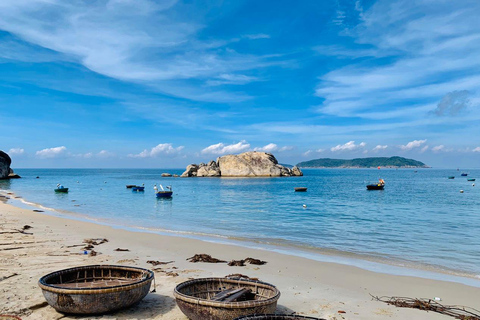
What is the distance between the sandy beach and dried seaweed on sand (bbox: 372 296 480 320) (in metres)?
0.27

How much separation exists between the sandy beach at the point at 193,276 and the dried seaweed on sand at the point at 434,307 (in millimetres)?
266

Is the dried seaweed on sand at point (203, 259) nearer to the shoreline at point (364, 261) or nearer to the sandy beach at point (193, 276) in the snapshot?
the sandy beach at point (193, 276)

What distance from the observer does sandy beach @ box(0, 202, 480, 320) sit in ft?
25.9

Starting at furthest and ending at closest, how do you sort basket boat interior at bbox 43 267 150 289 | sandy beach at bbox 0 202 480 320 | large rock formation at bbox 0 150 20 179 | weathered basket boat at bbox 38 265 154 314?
large rock formation at bbox 0 150 20 179
basket boat interior at bbox 43 267 150 289
sandy beach at bbox 0 202 480 320
weathered basket boat at bbox 38 265 154 314

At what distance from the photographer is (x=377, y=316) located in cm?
788

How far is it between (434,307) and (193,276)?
6724mm

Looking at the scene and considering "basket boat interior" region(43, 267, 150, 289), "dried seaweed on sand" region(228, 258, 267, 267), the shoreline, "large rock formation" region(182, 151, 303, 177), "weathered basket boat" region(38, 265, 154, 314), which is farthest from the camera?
"large rock formation" region(182, 151, 303, 177)

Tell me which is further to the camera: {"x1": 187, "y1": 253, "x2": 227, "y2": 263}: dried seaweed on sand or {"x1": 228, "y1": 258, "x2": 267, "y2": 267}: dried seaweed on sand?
{"x1": 187, "y1": 253, "x2": 227, "y2": 263}: dried seaweed on sand

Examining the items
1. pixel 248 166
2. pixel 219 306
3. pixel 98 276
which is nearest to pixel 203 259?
pixel 98 276

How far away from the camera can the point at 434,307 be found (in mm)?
8562

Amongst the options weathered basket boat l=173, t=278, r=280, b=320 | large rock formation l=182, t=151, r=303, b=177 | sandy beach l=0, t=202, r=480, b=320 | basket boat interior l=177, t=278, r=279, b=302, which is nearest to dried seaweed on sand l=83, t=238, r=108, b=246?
sandy beach l=0, t=202, r=480, b=320

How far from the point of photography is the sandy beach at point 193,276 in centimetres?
789

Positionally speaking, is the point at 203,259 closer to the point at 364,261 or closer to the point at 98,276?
the point at 98,276

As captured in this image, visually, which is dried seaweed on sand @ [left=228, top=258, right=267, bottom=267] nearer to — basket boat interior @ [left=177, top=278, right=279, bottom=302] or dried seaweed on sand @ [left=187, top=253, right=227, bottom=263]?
dried seaweed on sand @ [left=187, top=253, right=227, bottom=263]
